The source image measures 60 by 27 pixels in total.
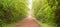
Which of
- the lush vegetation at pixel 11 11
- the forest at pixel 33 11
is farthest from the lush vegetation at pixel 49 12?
the lush vegetation at pixel 11 11

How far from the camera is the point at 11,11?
1.57 metres

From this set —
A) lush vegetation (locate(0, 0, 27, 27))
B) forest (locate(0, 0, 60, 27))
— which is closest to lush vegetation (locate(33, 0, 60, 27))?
forest (locate(0, 0, 60, 27))

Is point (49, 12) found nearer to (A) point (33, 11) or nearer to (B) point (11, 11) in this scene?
(A) point (33, 11)

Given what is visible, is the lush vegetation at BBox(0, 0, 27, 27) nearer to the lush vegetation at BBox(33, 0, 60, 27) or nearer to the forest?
the forest

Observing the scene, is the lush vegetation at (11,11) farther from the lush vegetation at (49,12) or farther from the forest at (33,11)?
the lush vegetation at (49,12)

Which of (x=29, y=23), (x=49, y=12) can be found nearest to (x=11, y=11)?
(x=29, y=23)

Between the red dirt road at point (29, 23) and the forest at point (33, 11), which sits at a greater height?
the forest at point (33, 11)

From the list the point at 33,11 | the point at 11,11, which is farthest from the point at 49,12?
the point at 11,11

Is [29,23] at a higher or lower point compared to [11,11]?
lower

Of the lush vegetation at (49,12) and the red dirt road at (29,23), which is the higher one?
the lush vegetation at (49,12)

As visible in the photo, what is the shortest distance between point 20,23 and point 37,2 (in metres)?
0.27

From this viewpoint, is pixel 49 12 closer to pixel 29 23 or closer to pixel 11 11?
pixel 29 23

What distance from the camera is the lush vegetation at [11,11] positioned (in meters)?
→ 1.53

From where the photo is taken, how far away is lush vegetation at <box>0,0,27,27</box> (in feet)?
5.03
